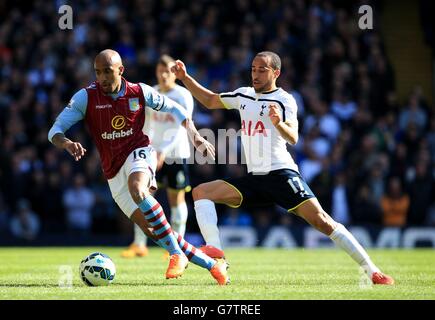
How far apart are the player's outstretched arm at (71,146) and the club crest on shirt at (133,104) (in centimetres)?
87

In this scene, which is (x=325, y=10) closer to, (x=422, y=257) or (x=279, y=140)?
(x=422, y=257)

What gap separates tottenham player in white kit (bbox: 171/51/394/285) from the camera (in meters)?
9.62

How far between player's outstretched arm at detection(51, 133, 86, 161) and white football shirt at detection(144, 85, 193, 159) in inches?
173

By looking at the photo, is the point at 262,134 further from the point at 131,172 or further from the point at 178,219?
the point at 178,219

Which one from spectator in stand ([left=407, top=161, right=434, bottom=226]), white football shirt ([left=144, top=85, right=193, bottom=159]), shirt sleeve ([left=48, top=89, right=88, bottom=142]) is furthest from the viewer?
spectator in stand ([left=407, top=161, right=434, bottom=226])

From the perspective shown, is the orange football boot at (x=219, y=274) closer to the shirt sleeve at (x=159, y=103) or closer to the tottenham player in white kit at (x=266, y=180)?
the tottenham player in white kit at (x=266, y=180)

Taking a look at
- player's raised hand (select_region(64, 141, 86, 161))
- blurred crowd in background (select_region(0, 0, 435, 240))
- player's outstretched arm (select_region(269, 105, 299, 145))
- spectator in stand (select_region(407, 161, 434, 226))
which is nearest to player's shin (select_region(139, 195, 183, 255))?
player's raised hand (select_region(64, 141, 86, 161))

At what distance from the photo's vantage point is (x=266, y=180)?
9781 mm

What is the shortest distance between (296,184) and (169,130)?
457cm

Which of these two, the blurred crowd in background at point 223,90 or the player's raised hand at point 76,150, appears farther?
the blurred crowd in background at point 223,90

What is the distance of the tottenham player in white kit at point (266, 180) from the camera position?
962cm

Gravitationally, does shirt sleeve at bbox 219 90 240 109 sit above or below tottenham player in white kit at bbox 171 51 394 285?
above

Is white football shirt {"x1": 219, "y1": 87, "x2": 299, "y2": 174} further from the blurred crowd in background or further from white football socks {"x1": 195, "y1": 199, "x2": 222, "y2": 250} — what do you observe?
the blurred crowd in background

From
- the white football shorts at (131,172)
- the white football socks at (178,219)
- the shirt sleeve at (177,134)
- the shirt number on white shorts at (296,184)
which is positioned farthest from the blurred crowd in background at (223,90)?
the shirt number on white shorts at (296,184)
